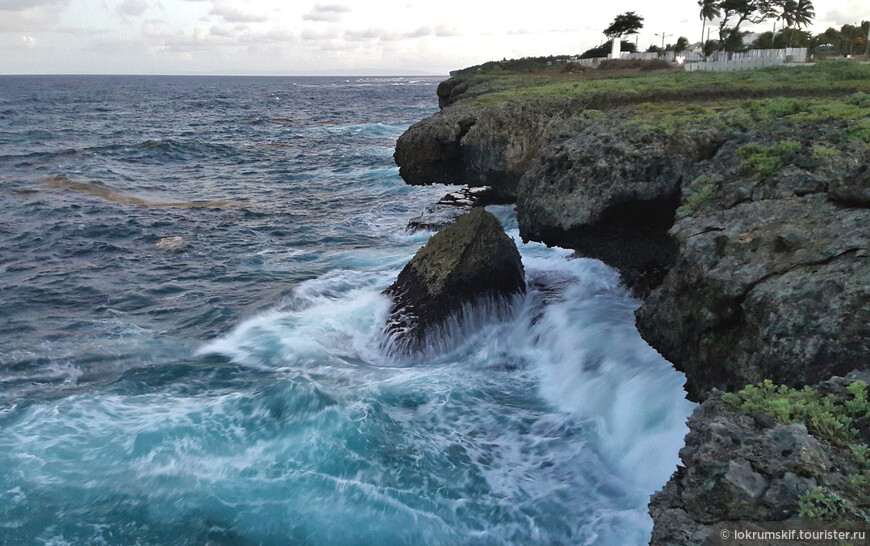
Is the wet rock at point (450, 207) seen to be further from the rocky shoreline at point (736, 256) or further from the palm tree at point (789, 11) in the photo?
the palm tree at point (789, 11)

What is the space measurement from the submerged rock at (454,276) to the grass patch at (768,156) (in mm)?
5925

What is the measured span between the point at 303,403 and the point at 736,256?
757 cm

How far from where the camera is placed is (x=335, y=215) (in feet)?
89.1

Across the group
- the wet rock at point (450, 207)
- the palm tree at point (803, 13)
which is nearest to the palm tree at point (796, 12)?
the palm tree at point (803, 13)

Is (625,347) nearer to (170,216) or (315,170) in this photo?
(170,216)

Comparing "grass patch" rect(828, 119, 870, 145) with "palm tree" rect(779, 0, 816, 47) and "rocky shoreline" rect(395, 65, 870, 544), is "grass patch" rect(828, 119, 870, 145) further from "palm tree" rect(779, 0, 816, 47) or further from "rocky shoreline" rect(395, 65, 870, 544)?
"palm tree" rect(779, 0, 816, 47)

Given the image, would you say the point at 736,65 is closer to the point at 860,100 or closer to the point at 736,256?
the point at 860,100

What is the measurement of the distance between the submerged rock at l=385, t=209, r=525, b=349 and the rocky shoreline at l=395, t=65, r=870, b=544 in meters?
1.53

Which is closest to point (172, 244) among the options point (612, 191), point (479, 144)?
point (479, 144)

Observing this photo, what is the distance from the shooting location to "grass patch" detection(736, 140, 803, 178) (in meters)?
8.53

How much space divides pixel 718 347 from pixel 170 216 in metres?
24.6

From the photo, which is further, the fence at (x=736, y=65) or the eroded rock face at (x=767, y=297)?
the fence at (x=736, y=65)

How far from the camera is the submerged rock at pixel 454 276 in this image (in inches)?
519

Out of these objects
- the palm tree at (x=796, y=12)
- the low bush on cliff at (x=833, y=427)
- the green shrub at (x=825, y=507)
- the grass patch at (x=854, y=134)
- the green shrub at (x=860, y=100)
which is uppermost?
the palm tree at (x=796, y=12)
